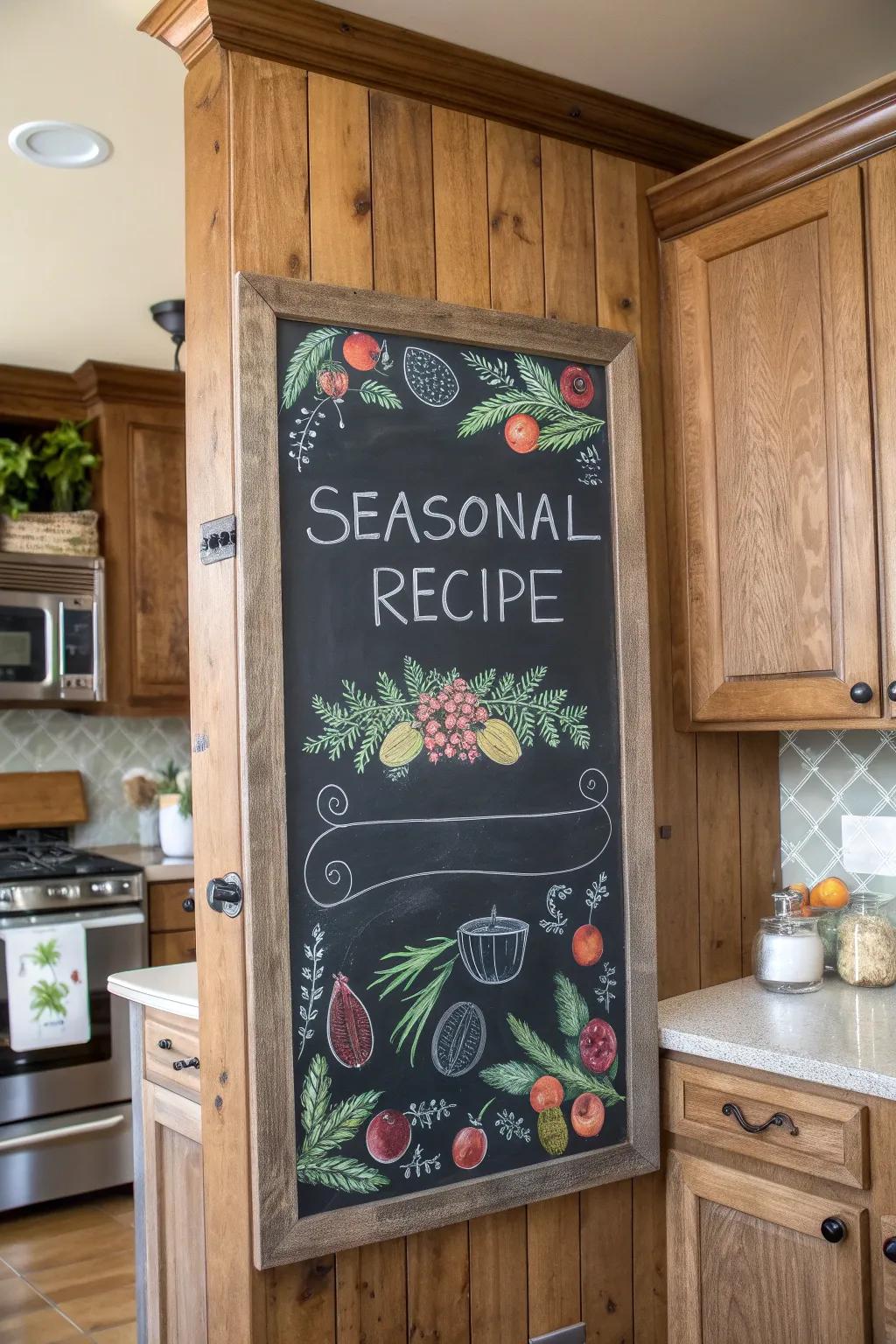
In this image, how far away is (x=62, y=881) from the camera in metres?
3.62

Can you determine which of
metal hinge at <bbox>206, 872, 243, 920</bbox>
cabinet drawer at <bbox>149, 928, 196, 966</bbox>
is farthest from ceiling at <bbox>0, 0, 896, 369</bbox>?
cabinet drawer at <bbox>149, 928, 196, 966</bbox>

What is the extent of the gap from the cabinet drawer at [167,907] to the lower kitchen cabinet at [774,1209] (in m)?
2.16

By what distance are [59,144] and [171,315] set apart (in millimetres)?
941

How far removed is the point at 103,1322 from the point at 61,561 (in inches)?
89.0

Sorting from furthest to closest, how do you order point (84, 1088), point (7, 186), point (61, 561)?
point (61, 561)
point (84, 1088)
point (7, 186)

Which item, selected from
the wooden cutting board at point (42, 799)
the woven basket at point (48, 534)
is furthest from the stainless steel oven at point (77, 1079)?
the woven basket at point (48, 534)

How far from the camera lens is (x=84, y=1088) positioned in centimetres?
357

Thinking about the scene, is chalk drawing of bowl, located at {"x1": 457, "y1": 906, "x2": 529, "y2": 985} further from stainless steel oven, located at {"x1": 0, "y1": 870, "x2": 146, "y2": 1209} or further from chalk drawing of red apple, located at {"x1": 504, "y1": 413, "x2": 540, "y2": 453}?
stainless steel oven, located at {"x1": 0, "y1": 870, "x2": 146, "y2": 1209}

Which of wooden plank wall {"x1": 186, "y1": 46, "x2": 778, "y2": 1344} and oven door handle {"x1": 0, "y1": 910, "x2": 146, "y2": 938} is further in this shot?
oven door handle {"x1": 0, "y1": 910, "x2": 146, "y2": 938}

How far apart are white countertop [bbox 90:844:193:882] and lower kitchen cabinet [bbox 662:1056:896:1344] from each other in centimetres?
217

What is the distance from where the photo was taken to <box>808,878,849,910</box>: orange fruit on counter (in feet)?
7.32

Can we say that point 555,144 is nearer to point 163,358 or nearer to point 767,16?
point 767,16

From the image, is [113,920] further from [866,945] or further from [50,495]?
[866,945]

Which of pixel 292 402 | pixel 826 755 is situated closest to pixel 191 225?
pixel 292 402
